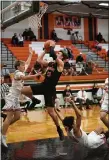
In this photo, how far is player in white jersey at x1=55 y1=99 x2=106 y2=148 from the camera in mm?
5734

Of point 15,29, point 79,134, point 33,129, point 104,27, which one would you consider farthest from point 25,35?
point 79,134

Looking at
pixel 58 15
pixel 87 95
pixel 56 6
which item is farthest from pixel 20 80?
pixel 58 15

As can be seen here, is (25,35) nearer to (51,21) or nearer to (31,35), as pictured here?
(31,35)

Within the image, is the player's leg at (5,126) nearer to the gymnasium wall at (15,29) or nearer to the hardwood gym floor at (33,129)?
the hardwood gym floor at (33,129)

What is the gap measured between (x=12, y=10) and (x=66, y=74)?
7694 mm

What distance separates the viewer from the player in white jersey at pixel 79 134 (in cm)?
573

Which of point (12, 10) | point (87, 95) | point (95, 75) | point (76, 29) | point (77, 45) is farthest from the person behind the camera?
point (76, 29)

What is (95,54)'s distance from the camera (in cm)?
Answer: 2431

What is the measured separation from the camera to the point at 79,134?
5840mm

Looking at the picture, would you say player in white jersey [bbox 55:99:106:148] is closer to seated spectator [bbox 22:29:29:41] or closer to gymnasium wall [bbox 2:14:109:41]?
seated spectator [bbox 22:29:29:41]

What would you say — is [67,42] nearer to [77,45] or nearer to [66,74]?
[77,45]

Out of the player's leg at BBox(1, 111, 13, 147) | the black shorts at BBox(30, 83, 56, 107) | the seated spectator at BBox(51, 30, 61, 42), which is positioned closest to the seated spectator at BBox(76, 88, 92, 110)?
the black shorts at BBox(30, 83, 56, 107)

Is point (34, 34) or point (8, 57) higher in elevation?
point (34, 34)

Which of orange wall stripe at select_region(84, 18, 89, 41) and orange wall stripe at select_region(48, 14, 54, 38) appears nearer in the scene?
orange wall stripe at select_region(48, 14, 54, 38)
